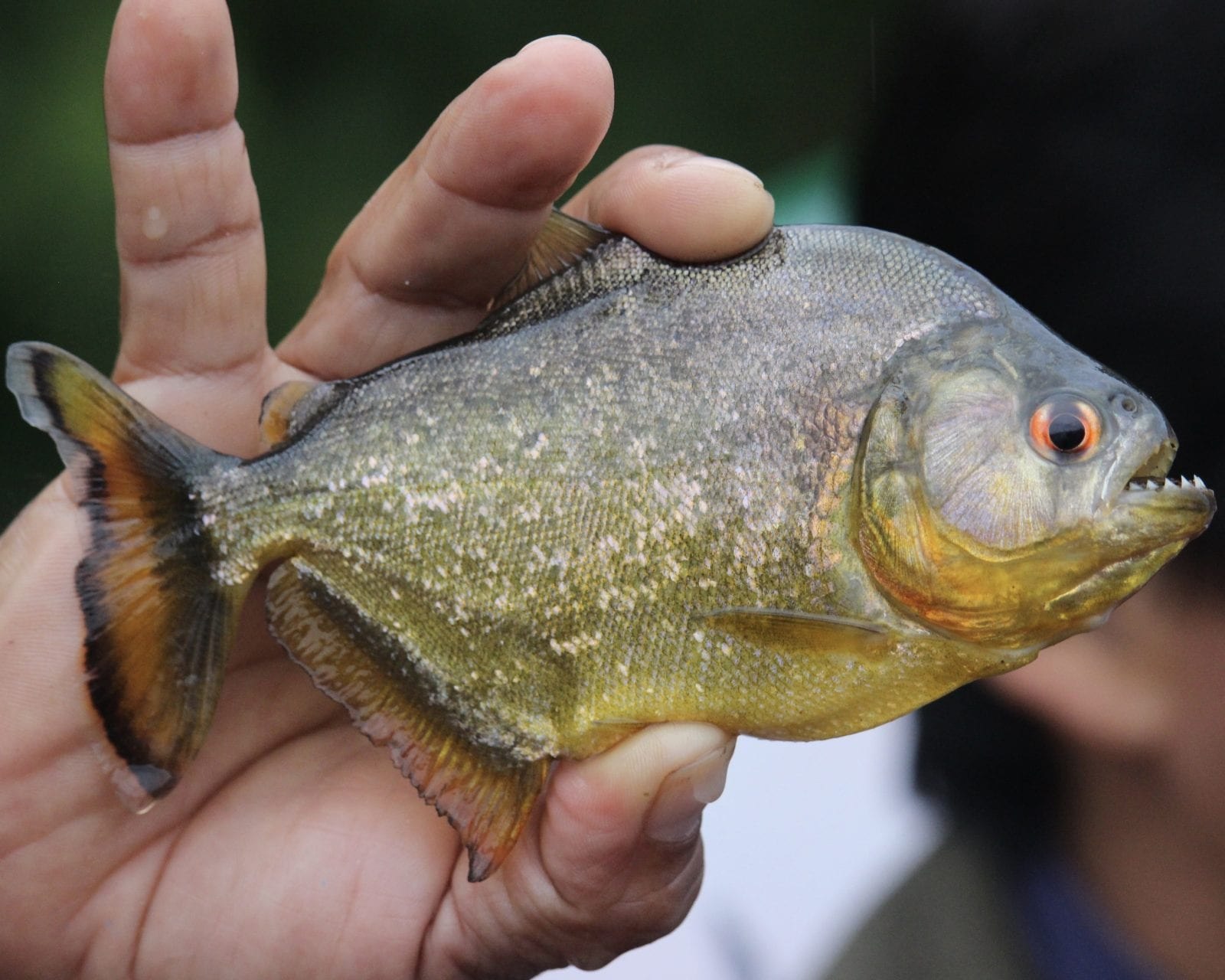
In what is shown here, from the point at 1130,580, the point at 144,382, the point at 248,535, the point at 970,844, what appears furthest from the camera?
the point at 970,844

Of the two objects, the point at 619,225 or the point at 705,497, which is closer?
the point at 705,497

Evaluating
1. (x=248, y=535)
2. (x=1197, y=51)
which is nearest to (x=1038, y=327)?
(x=248, y=535)

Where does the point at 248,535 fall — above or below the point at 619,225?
below

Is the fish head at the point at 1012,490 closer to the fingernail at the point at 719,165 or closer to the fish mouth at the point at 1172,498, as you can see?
the fish mouth at the point at 1172,498

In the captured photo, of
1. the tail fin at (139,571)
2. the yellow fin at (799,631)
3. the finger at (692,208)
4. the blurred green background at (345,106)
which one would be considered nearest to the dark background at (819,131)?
the blurred green background at (345,106)

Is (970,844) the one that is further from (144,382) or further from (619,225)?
(144,382)

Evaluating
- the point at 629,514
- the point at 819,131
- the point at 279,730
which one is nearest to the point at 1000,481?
the point at 629,514

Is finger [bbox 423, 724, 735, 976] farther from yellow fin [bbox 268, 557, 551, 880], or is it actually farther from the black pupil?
the black pupil
